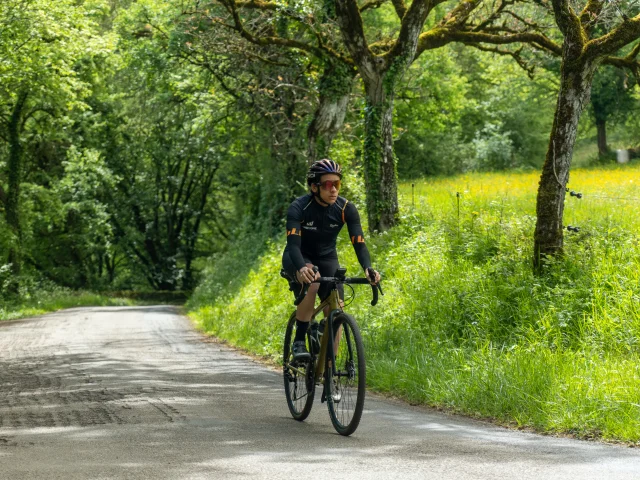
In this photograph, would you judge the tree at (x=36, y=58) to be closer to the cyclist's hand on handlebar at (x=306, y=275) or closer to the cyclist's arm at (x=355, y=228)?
the cyclist's arm at (x=355, y=228)

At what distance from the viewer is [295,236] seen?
779 centimetres

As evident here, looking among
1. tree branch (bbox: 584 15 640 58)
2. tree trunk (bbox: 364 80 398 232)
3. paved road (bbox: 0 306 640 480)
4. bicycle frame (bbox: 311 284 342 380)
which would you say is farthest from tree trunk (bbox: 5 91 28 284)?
bicycle frame (bbox: 311 284 342 380)

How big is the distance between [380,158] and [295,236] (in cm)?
1106

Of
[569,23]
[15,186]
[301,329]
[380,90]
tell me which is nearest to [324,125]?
[380,90]

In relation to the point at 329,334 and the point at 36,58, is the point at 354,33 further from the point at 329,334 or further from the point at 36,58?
the point at 36,58

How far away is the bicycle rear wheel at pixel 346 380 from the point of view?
23.6ft

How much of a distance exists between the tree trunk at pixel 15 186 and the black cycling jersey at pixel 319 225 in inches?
1158

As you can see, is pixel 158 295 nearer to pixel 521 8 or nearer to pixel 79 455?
pixel 521 8

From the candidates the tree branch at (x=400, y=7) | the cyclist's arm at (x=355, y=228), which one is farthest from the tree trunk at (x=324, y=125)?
the cyclist's arm at (x=355, y=228)

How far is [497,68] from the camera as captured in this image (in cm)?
5044

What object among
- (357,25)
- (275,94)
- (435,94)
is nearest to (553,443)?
(357,25)

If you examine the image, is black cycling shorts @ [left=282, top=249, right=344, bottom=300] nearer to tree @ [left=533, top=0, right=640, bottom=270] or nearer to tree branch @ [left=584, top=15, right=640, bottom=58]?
tree @ [left=533, top=0, right=640, bottom=270]

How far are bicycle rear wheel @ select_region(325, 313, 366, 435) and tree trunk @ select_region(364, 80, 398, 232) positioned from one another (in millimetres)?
11158

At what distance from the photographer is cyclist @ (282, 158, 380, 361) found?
25.5 feet
